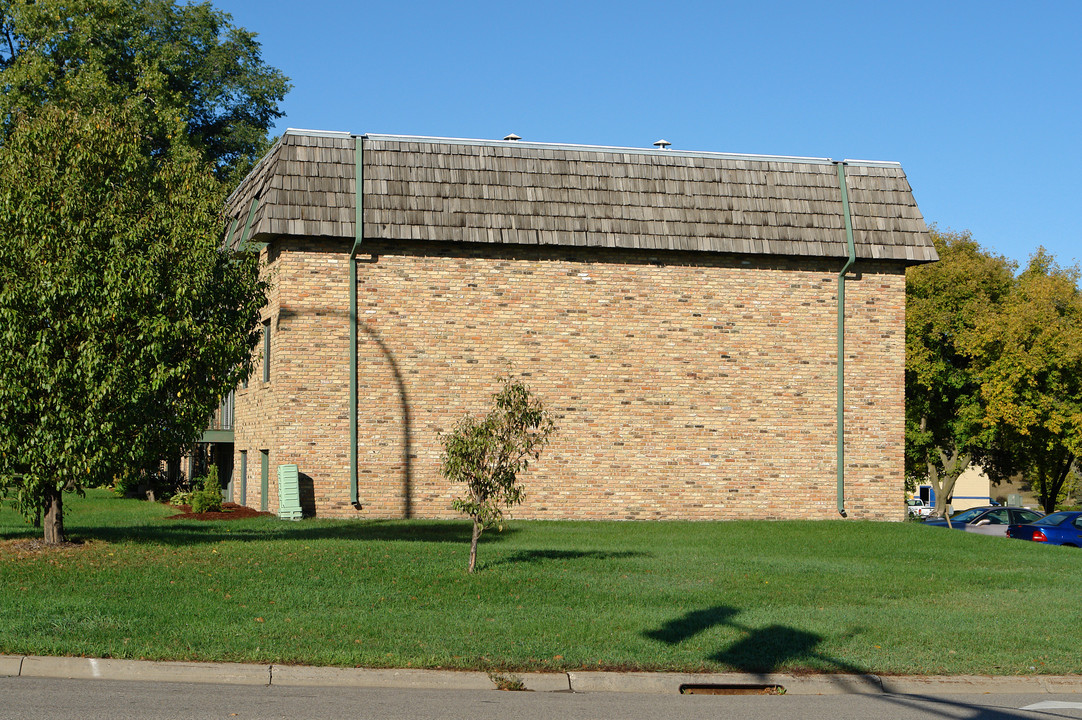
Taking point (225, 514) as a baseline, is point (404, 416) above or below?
above

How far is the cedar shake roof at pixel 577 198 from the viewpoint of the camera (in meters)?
23.7

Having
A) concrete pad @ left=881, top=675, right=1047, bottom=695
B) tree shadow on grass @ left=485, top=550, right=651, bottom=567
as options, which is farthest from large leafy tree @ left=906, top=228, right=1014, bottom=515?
concrete pad @ left=881, top=675, right=1047, bottom=695

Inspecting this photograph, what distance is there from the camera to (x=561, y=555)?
1655cm

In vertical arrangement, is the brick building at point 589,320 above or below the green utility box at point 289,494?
above

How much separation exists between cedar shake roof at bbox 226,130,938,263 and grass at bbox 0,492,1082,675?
7687mm

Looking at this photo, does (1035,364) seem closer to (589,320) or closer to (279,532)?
(589,320)

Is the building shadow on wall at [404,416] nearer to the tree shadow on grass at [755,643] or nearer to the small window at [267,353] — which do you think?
the small window at [267,353]

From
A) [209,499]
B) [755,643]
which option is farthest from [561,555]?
[209,499]

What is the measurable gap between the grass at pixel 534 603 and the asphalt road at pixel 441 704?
1.93 ft

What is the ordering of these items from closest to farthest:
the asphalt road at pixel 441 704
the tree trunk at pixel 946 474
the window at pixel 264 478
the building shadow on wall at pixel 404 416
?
the asphalt road at pixel 441 704 < the building shadow on wall at pixel 404 416 < the window at pixel 264 478 < the tree trunk at pixel 946 474

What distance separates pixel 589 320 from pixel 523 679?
53.3 feet

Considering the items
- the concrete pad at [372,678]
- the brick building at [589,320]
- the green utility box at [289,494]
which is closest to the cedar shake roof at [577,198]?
the brick building at [589,320]


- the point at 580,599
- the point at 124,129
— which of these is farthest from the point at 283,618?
the point at 124,129

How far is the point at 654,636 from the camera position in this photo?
1052cm
